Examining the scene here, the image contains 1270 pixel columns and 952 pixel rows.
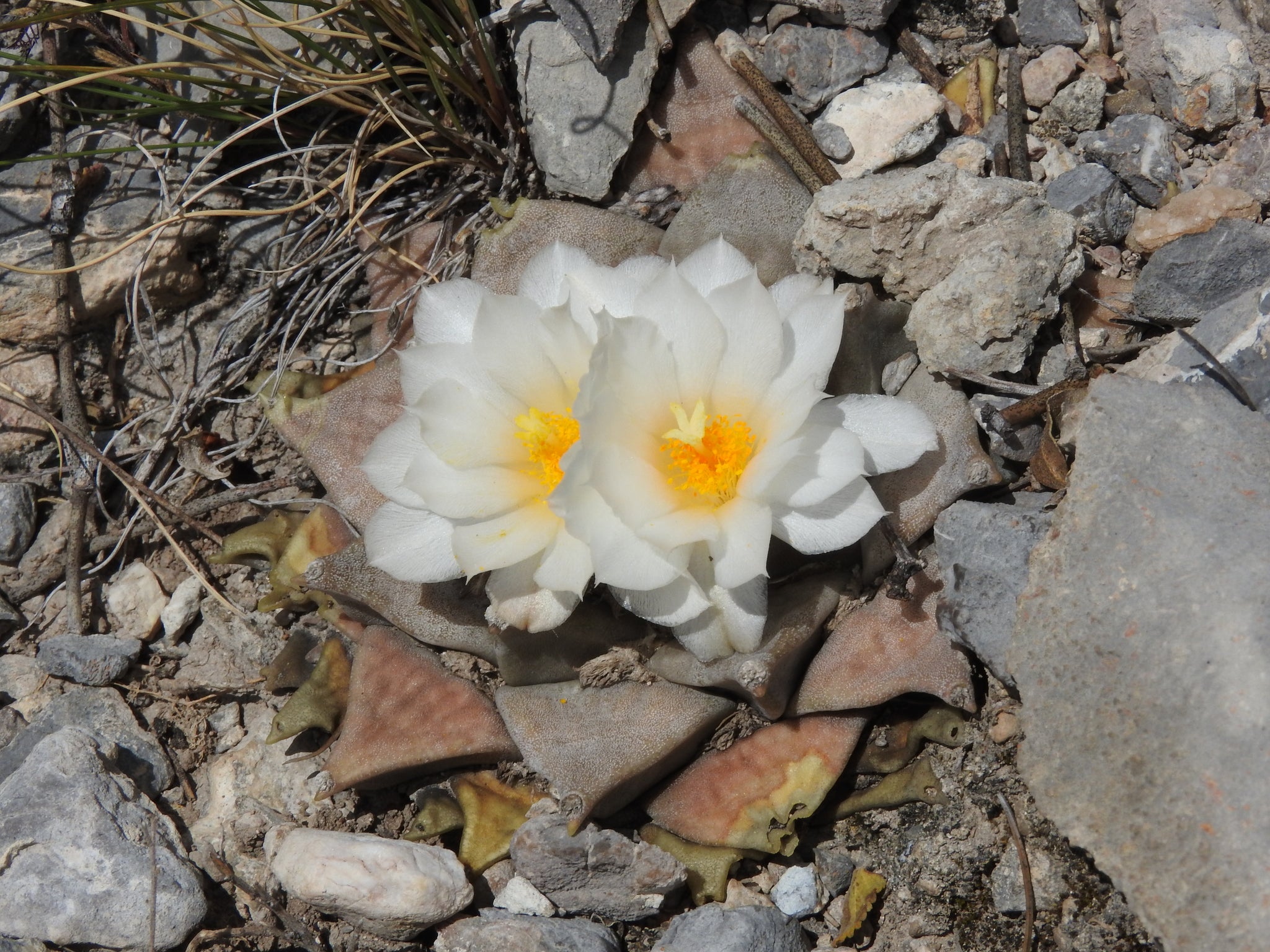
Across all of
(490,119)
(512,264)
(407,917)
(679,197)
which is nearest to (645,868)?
(407,917)

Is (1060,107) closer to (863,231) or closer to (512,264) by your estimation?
(863,231)

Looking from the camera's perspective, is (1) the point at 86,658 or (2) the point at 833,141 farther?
(1) the point at 86,658

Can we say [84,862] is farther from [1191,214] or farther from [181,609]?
[1191,214]

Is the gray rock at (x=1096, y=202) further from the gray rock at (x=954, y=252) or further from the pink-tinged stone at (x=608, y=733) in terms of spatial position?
the pink-tinged stone at (x=608, y=733)

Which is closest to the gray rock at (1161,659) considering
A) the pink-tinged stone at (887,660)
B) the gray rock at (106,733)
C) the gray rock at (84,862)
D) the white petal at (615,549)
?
the pink-tinged stone at (887,660)

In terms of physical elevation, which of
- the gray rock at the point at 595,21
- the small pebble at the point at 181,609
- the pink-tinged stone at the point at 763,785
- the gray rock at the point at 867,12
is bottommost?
the pink-tinged stone at the point at 763,785

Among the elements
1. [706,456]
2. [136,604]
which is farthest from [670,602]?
[136,604]

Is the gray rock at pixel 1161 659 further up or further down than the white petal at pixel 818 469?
further down
